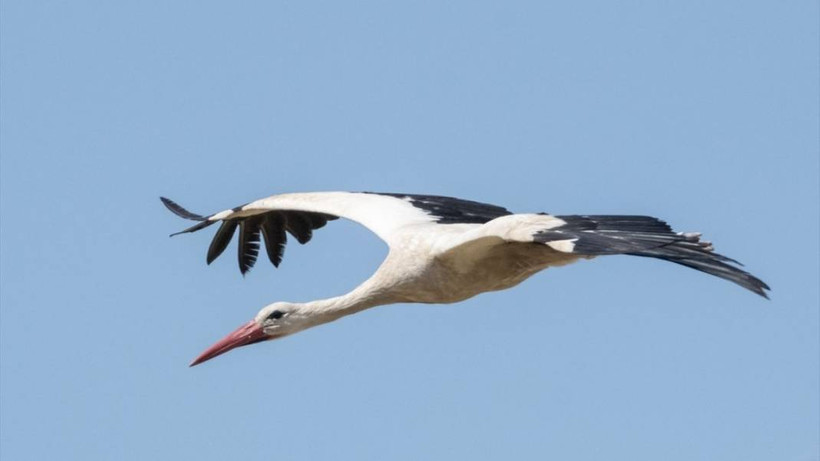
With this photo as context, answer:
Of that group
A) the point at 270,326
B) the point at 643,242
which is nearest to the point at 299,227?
the point at 270,326

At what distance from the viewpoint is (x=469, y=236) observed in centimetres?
1001

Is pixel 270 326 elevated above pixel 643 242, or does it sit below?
below

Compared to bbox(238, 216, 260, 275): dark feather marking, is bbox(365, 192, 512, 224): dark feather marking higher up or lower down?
higher up

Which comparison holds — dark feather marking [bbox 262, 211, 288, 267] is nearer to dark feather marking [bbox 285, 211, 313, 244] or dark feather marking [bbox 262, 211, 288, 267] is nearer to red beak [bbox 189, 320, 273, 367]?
dark feather marking [bbox 285, 211, 313, 244]

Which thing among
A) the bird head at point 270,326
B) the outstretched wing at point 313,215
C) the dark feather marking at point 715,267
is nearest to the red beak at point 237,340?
the bird head at point 270,326

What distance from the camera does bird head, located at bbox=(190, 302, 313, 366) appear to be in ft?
36.3

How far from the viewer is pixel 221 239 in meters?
13.4

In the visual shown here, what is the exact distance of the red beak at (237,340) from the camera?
36.6 ft

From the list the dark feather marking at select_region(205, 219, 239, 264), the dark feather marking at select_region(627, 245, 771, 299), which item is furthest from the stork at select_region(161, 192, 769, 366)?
the dark feather marking at select_region(205, 219, 239, 264)

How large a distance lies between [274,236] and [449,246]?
11.2 ft

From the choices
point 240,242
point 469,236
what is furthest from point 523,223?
point 240,242

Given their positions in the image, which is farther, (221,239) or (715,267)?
(221,239)

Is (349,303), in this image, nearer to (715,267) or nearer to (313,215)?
(313,215)

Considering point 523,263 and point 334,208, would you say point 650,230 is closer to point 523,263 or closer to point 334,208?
point 523,263
